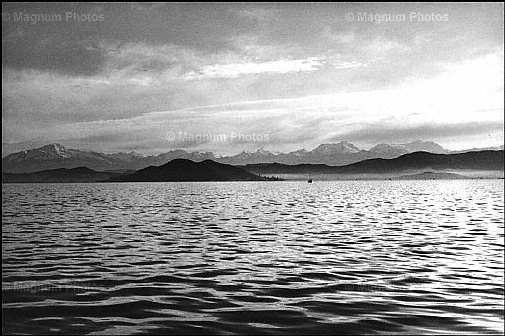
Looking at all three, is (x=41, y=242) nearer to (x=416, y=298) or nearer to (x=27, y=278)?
(x=27, y=278)

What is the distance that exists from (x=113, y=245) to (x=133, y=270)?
27.0ft

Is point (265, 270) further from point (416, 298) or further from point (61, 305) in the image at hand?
point (61, 305)

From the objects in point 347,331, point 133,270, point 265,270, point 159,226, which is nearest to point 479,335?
point 347,331

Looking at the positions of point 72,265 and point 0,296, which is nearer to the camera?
point 0,296

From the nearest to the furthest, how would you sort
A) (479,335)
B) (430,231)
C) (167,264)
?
(479,335) → (167,264) → (430,231)

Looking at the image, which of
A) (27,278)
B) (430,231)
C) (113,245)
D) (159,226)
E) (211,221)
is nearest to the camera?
(27,278)

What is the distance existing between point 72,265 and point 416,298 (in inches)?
541

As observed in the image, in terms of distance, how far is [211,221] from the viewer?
4469 cm

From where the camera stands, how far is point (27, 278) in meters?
19.3

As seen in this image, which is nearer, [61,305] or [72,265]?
[61,305]

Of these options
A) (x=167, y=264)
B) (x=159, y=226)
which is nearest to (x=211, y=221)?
(x=159, y=226)

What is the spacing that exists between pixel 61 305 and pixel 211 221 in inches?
1174

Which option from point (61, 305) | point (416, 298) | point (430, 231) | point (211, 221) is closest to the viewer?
point (61, 305)

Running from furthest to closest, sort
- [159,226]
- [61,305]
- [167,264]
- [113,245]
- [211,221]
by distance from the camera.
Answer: [211,221] → [159,226] → [113,245] → [167,264] → [61,305]
